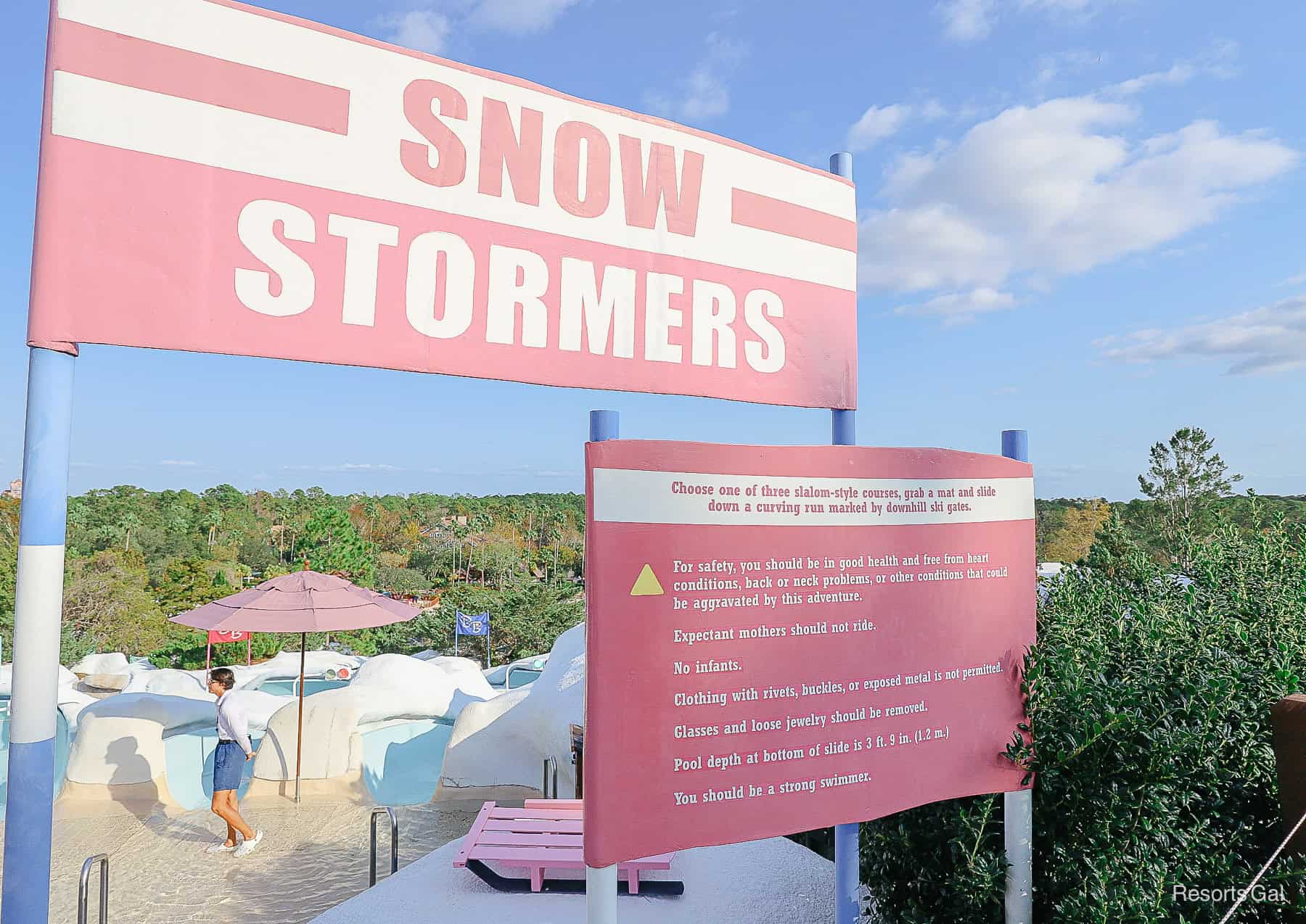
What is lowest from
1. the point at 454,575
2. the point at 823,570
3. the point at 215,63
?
the point at 454,575

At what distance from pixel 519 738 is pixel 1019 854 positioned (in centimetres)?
596

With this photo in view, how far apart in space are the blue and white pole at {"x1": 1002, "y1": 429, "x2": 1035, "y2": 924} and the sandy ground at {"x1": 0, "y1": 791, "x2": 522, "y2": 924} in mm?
4379

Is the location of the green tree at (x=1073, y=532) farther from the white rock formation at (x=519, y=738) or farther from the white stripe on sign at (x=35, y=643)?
the white stripe on sign at (x=35, y=643)

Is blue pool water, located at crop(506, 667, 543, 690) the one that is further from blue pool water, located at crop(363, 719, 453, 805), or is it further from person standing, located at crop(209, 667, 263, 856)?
person standing, located at crop(209, 667, 263, 856)

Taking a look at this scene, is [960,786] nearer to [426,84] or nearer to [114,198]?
[426,84]

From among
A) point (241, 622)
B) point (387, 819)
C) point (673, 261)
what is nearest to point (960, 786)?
point (673, 261)

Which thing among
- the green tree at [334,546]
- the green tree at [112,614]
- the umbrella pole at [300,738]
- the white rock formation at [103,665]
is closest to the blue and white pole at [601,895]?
the umbrella pole at [300,738]

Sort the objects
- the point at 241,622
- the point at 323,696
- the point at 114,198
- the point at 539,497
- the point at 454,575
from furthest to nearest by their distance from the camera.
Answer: the point at 539,497
the point at 454,575
the point at 323,696
the point at 241,622
the point at 114,198

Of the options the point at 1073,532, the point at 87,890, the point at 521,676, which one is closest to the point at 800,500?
the point at 87,890

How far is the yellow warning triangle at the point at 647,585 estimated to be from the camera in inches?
85.8

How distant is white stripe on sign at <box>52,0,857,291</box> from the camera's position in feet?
7.22

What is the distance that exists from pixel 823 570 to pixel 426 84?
1906 mm

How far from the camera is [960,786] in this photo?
2.58 meters

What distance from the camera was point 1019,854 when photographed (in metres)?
2.63
